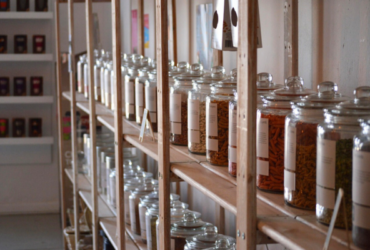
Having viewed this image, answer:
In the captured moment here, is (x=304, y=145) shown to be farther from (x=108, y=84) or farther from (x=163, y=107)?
(x=108, y=84)

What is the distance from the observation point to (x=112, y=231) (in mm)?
2420

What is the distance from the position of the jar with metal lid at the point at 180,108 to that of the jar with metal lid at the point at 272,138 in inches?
19.9

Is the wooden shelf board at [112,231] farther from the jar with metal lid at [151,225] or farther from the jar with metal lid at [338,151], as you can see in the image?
the jar with metal lid at [338,151]

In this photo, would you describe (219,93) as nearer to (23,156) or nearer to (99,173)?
(99,173)

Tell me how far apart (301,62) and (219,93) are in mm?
311

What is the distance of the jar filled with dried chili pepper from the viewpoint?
89cm

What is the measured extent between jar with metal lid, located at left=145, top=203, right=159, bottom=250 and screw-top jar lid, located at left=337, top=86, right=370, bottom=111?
3.58 ft

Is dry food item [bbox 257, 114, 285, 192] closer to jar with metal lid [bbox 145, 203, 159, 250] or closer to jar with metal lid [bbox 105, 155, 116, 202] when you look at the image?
jar with metal lid [bbox 145, 203, 159, 250]

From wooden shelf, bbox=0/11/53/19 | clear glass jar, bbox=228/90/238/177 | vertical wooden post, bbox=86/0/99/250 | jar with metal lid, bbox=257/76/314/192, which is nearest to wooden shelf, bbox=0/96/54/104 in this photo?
wooden shelf, bbox=0/11/53/19

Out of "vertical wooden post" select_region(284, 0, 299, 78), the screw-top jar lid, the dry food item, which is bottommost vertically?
the dry food item

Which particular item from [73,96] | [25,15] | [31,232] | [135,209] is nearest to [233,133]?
[135,209]

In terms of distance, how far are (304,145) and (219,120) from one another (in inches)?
14.7

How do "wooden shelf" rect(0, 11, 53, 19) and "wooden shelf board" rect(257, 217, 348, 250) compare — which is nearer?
"wooden shelf board" rect(257, 217, 348, 250)

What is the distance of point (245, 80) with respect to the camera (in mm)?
873
